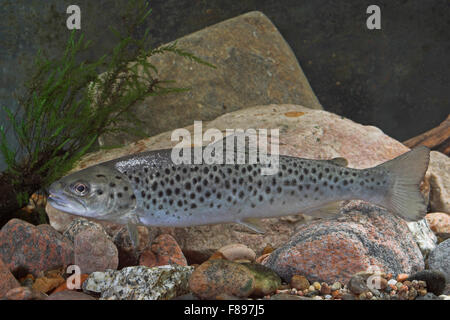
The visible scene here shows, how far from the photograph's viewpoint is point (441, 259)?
3.09 m

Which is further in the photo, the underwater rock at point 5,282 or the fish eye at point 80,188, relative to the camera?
the fish eye at point 80,188

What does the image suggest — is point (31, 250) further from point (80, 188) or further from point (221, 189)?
point (221, 189)

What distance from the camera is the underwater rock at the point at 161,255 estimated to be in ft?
9.61

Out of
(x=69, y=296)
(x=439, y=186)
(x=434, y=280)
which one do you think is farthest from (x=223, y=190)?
(x=439, y=186)

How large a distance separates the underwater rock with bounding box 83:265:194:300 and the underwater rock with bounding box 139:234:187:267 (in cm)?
41

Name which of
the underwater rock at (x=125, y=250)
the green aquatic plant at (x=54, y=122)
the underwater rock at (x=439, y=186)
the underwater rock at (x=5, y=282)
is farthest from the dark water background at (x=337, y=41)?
the underwater rock at (x=5, y=282)

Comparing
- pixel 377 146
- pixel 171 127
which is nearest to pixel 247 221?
pixel 377 146

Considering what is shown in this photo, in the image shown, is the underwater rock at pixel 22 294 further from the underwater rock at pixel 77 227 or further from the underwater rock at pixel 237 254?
the underwater rock at pixel 237 254

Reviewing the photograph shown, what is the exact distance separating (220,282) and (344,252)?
2.91ft

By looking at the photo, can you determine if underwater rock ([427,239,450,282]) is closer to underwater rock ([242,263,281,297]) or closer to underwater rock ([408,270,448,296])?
underwater rock ([408,270,448,296])

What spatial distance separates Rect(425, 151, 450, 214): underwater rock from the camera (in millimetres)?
4703

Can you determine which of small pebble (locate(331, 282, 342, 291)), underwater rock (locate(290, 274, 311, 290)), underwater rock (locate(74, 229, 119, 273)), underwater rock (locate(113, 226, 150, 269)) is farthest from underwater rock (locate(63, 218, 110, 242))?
small pebble (locate(331, 282, 342, 291))

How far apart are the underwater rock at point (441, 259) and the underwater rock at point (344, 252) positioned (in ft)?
0.37

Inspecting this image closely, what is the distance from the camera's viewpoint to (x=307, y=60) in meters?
6.93
